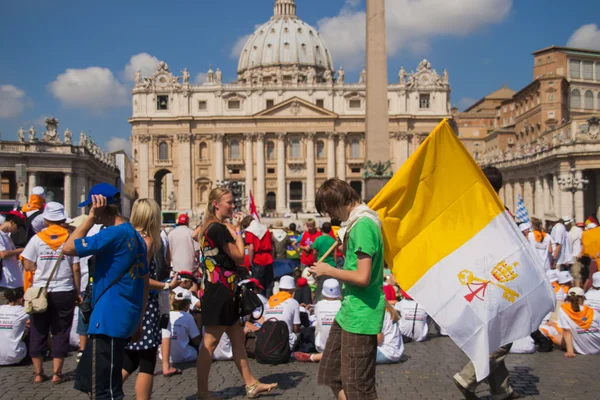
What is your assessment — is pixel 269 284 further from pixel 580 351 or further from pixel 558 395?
pixel 558 395

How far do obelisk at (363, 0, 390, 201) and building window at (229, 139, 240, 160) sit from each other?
176 ft

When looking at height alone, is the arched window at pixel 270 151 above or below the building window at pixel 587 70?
below

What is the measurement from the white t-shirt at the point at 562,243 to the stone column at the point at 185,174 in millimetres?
60777

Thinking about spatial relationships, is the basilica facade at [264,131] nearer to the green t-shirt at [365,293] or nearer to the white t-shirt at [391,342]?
the white t-shirt at [391,342]

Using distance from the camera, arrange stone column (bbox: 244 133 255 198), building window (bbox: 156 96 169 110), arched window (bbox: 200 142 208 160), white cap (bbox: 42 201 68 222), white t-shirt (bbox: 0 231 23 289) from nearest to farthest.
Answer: white cap (bbox: 42 201 68 222) < white t-shirt (bbox: 0 231 23 289) < stone column (bbox: 244 133 255 198) < building window (bbox: 156 96 169 110) < arched window (bbox: 200 142 208 160)

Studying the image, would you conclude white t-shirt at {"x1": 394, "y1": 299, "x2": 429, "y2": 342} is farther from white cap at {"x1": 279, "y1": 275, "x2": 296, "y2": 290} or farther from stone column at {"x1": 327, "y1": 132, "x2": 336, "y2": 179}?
stone column at {"x1": 327, "y1": 132, "x2": 336, "y2": 179}

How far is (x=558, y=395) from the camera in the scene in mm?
6211

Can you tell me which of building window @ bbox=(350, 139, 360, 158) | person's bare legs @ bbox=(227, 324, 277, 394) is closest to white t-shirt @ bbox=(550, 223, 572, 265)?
person's bare legs @ bbox=(227, 324, 277, 394)

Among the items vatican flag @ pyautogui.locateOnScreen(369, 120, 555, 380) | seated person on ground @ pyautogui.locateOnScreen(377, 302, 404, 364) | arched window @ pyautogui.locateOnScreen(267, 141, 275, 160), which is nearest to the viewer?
vatican flag @ pyautogui.locateOnScreen(369, 120, 555, 380)

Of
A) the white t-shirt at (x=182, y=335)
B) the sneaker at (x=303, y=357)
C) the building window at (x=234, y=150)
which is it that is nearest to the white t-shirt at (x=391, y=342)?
the sneaker at (x=303, y=357)

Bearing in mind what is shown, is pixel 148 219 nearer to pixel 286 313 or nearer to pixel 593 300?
pixel 286 313

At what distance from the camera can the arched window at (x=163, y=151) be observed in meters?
72.7

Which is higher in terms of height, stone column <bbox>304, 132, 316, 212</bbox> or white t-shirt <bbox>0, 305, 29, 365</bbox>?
stone column <bbox>304, 132, 316, 212</bbox>

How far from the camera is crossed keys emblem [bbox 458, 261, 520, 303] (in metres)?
5.16
